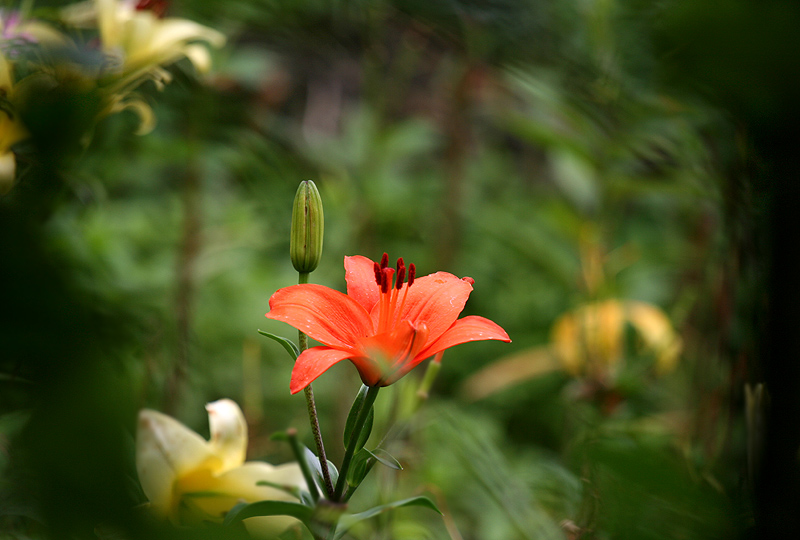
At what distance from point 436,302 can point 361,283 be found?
0.04 metres

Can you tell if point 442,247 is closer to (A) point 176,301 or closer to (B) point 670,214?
(A) point 176,301

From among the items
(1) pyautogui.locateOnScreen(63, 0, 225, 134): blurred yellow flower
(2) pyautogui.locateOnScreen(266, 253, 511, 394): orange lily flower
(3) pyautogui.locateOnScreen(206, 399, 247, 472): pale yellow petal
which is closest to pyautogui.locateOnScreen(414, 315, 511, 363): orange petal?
(2) pyautogui.locateOnScreen(266, 253, 511, 394): orange lily flower

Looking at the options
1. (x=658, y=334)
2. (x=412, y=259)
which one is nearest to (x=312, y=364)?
(x=658, y=334)

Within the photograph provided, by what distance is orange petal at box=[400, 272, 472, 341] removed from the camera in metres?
0.24

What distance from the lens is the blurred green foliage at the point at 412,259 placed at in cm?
9

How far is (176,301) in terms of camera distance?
69 cm

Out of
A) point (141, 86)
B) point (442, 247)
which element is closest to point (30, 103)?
point (141, 86)

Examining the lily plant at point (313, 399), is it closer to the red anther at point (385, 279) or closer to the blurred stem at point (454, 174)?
the red anther at point (385, 279)

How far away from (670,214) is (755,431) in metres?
1.49

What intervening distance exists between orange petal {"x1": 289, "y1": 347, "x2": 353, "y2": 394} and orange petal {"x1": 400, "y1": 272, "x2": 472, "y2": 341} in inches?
1.9

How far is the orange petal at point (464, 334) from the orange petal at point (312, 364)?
0.03m

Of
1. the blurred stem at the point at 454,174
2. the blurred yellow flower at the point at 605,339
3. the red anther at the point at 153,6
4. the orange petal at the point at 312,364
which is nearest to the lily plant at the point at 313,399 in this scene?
the orange petal at the point at 312,364

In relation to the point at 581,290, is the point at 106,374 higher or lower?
higher

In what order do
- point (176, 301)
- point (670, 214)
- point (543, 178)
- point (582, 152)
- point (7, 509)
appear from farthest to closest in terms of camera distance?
point (543, 178)
point (670, 214)
point (582, 152)
point (176, 301)
point (7, 509)
